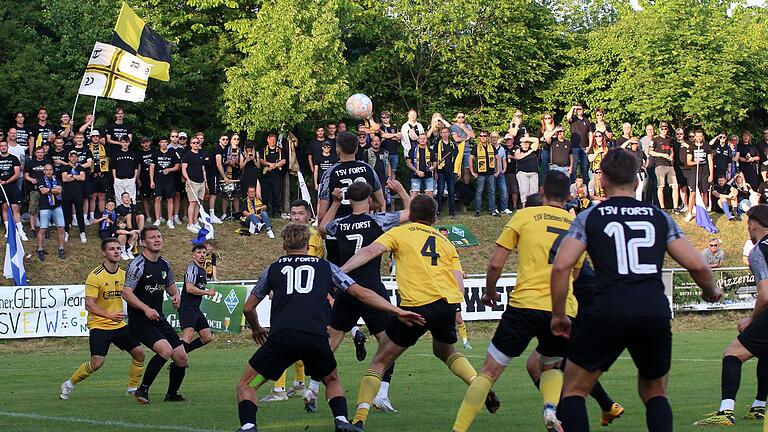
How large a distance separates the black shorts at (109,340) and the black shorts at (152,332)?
43 centimetres

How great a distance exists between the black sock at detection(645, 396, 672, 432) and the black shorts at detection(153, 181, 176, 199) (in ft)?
70.3

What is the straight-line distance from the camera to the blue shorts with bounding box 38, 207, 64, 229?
25250mm

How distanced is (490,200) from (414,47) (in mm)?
8130

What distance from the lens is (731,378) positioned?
402 inches

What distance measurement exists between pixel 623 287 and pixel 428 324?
9.68 ft

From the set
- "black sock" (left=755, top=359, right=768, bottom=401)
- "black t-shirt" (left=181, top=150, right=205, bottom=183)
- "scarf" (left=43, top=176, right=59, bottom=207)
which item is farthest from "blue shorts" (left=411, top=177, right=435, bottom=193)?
"black sock" (left=755, top=359, right=768, bottom=401)

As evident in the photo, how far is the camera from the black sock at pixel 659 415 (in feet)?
23.9

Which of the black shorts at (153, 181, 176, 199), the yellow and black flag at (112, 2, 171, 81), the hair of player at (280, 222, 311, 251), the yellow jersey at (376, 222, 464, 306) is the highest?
the yellow and black flag at (112, 2, 171, 81)

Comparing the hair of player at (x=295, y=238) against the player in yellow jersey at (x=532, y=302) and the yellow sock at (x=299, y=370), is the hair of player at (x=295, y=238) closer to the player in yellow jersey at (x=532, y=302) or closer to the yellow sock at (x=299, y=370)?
the player in yellow jersey at (x=532, y=302)

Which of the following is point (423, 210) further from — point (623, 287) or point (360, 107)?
point (360, 107)

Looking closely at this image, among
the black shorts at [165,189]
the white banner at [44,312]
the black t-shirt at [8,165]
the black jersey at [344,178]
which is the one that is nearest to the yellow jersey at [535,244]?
the black jersey at [344,178]

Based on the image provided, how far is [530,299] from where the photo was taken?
896 centimetres

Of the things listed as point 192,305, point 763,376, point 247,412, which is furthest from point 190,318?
point 763,376

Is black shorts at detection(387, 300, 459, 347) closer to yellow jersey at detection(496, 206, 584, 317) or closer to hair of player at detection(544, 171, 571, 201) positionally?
yellow jersey at detection(496, 206, 584, 317)
